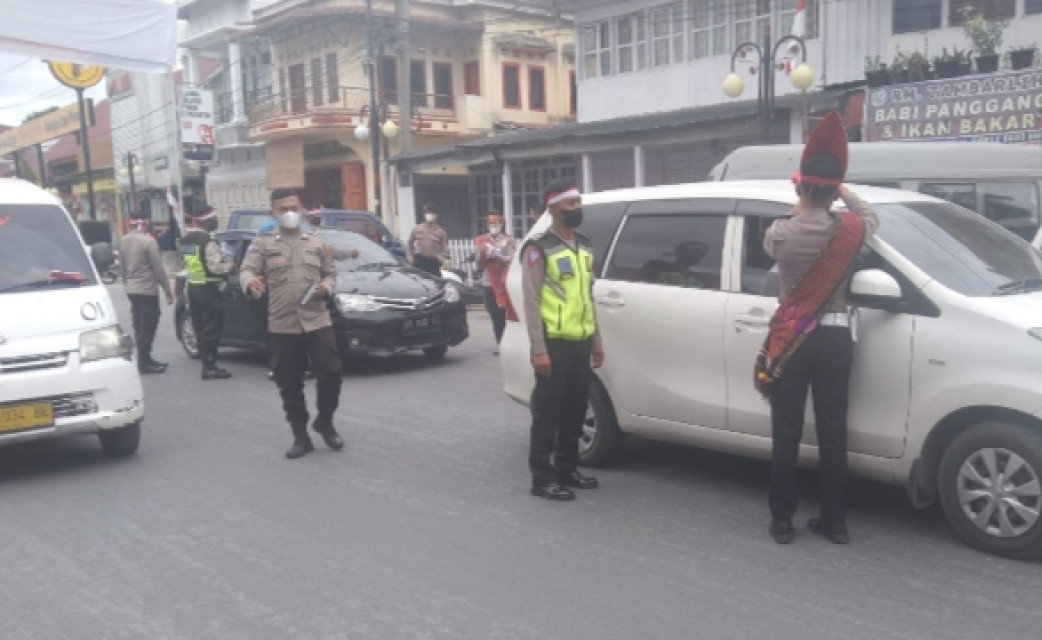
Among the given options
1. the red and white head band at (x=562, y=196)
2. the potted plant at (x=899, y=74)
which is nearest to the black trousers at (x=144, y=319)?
the red and white head band at (x=562, y=196)

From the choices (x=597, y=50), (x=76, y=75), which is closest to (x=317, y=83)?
(x=597, y=50)

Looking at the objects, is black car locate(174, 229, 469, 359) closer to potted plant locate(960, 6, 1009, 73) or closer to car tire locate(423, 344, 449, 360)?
car tire locate(423, 344, 449, 360)

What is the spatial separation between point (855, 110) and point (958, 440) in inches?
444

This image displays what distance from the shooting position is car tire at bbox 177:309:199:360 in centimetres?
1241

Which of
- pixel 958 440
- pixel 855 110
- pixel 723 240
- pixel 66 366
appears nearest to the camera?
pixel 958 440

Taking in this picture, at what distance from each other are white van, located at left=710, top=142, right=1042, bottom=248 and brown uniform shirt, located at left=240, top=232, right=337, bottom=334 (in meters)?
5.47

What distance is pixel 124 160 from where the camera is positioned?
4325 centimetres

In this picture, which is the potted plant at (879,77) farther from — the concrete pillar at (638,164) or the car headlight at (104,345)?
the car headlight at (104,345)

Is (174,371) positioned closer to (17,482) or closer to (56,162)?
(17,482)

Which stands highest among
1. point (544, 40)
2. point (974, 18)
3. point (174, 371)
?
point (544, 40)

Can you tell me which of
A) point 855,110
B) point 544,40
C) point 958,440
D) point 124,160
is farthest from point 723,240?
point 124,160

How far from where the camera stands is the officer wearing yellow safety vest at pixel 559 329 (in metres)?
5.47

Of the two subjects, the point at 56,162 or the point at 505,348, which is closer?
the point at 505,348

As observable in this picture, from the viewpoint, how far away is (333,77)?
29938mm
